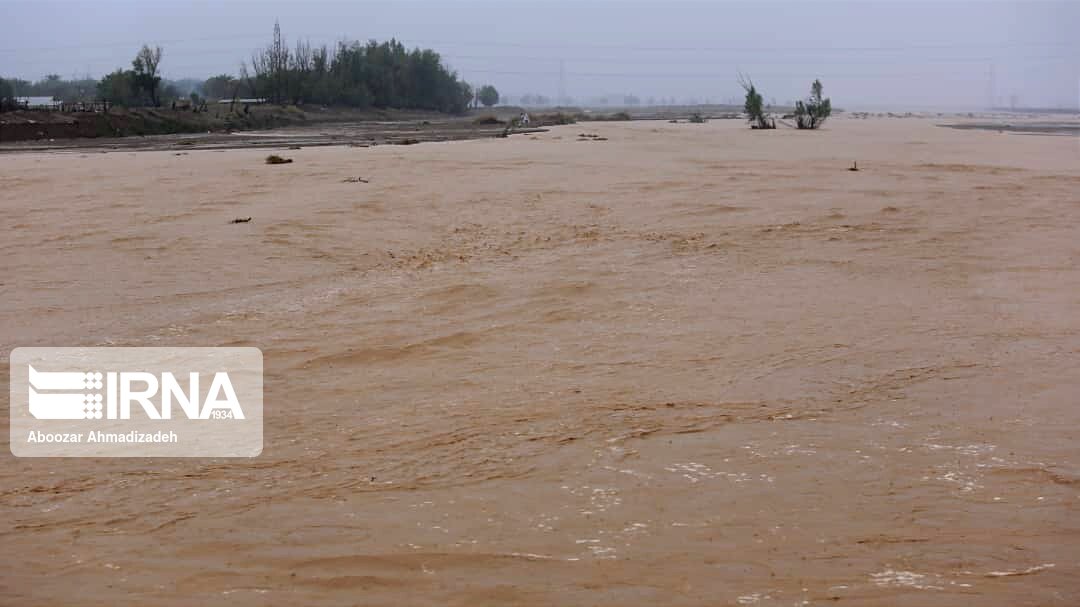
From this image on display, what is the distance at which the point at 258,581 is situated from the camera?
10.5 feet

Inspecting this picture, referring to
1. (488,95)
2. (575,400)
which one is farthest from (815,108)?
(488,95)

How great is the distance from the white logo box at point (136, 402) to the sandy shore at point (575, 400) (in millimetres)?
175

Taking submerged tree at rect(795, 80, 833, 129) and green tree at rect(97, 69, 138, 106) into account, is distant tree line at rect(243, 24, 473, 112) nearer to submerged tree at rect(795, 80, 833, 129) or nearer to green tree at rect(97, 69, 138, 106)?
green tree at rect(97, 69, 138, 106)

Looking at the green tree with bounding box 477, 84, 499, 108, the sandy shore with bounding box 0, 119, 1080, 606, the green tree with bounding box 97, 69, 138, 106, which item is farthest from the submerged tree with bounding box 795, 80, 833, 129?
the green tree with bounding box 477, 84, 499, 108

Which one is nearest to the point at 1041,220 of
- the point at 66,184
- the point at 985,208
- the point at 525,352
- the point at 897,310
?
the point at 985,208

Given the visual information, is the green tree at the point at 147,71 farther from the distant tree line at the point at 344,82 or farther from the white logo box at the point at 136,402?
the white logo box at the point at 136,402

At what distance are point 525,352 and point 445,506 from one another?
2.16m

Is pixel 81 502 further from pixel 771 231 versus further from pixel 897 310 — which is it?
pixel 771 231

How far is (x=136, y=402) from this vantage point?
197 inches

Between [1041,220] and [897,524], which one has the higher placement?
[1041,220]

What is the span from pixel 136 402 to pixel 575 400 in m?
2.19

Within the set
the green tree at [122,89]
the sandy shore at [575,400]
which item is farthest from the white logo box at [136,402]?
the green tree at [122,89]

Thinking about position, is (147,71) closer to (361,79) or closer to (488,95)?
(361,79)

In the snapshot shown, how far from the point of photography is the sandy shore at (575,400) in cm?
332
